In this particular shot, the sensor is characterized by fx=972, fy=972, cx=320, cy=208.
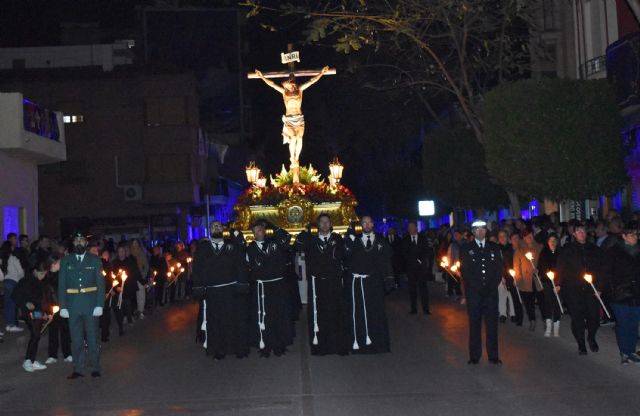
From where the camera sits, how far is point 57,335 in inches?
568

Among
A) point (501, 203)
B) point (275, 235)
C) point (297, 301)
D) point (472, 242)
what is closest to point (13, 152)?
point (297, 301)

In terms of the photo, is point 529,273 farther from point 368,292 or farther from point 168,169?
point 168,169

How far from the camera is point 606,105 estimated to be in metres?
28.4

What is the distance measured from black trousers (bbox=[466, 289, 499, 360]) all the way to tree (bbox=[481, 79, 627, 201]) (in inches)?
613

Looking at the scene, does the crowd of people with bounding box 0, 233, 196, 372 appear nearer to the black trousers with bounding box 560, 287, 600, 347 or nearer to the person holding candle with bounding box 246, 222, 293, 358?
the person holding candle with bounding box 246, 222, 293, 358

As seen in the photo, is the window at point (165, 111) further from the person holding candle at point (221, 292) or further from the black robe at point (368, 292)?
the black robe at point (368, 292)

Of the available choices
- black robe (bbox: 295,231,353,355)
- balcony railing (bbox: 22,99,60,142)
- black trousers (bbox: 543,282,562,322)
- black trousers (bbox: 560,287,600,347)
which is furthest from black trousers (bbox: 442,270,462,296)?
black trousers (bbox: 560,287,600,347)

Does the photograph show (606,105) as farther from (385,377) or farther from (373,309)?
(385,377)

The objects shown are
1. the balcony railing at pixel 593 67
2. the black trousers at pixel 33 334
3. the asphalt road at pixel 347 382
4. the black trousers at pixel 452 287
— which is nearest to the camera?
the asphalt road at pixel 347 382

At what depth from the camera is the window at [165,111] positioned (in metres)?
48.9

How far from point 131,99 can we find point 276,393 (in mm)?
39685

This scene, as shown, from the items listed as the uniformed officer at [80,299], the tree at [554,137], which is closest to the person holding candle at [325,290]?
the uniformed officer at [80,299]

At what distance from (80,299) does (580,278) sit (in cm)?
668

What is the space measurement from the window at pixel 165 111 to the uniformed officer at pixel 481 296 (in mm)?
37499
